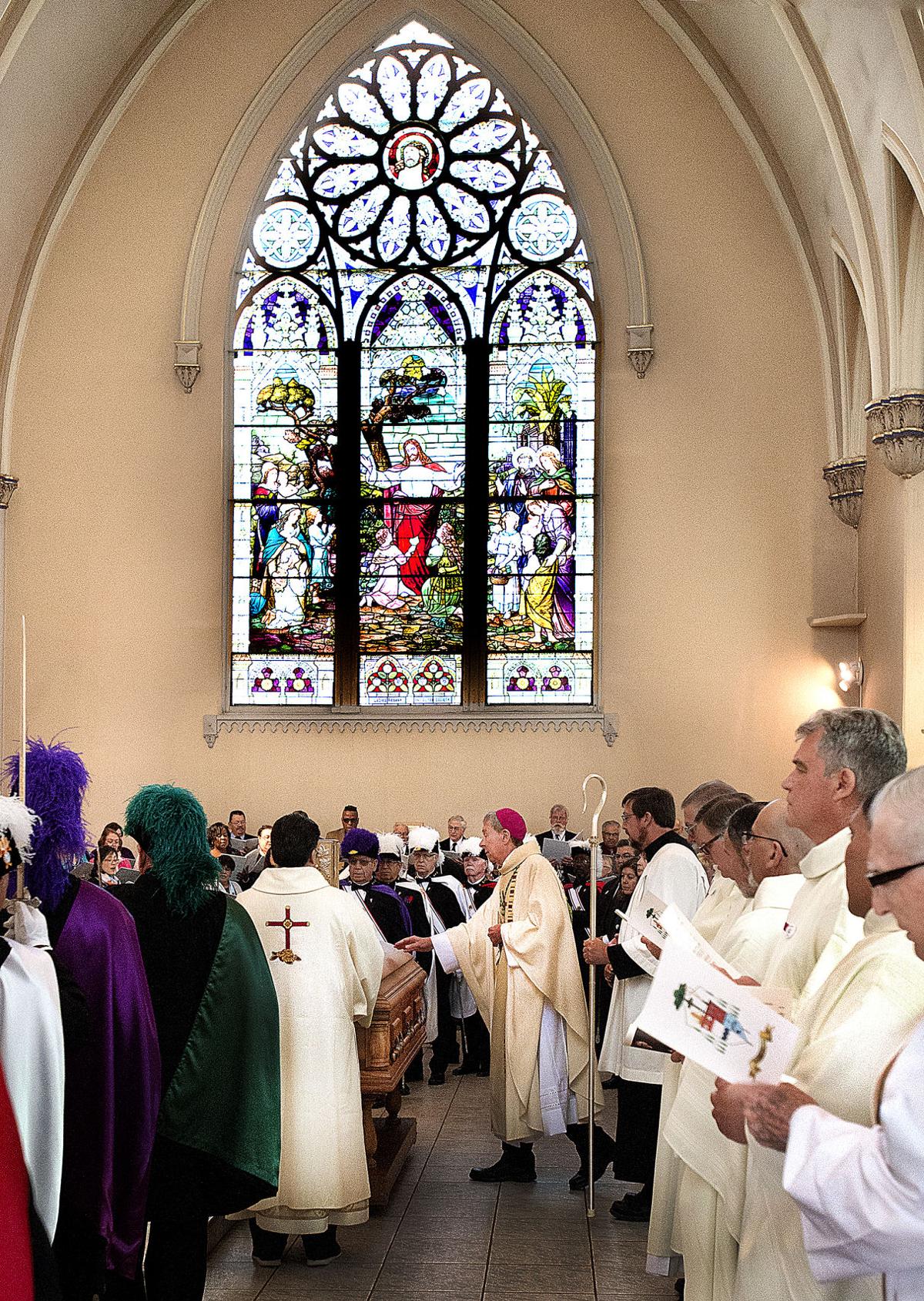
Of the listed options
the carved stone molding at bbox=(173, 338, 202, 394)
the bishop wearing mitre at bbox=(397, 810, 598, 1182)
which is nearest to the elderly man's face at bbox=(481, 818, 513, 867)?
the bishop wearing mitre at bbox=(397, 810, 598, 1182)

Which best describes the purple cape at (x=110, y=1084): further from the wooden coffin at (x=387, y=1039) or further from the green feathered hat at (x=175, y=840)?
the wooden coffin at (x=387, y=1039)

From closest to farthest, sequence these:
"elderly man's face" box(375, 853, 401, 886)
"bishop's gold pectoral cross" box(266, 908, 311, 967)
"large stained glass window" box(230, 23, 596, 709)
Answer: "bishop's gold pectoral cross" box(266, 908, 311, 967) → "elderly man's face" box(375, 853, 401, 886) → "large stained glass window" box(230, 23, 596, 709)

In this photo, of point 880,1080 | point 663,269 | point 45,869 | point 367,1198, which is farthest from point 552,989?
point 663,269

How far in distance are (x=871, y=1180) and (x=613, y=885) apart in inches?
232

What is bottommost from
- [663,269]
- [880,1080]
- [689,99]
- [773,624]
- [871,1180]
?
[871,1180]

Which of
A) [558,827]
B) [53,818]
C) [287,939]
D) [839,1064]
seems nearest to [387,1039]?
[287,939]

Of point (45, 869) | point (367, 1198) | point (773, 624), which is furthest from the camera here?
point (773, 624)

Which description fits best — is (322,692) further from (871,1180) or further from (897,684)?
(871,1180)

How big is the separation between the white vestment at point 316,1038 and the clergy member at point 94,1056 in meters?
1.37

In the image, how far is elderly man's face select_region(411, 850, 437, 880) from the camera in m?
10.0

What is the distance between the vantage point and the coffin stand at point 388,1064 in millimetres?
5629

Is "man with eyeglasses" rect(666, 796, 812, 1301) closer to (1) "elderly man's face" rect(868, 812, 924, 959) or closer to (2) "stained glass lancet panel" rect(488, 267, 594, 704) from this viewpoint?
(1) "elderly man's face" rect(868, 812, 924, 959)

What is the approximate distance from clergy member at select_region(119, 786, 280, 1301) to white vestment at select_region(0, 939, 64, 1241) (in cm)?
114

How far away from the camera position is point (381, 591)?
584 inches
